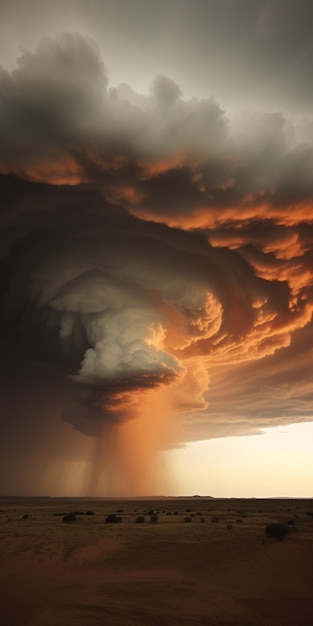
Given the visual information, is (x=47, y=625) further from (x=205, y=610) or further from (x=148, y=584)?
(x=148, y=584)

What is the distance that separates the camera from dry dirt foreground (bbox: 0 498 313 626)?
593 inches

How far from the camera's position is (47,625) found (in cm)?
1376

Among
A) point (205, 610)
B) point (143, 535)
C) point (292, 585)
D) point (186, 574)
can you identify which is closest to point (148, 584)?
point (186, 574)

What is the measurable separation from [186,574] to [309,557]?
738 centimetres

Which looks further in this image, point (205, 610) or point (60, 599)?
point (60, 599)

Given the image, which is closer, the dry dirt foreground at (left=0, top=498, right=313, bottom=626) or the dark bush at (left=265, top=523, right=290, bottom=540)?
the dry dirt foreground at (left=0, top=498, right=313, bottom=626)

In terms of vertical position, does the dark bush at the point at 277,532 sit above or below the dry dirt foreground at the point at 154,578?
above

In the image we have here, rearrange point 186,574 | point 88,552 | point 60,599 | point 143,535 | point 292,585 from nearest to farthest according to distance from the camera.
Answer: point 60,599, point 292,585, point 186,574, point 88,552, point 143,535

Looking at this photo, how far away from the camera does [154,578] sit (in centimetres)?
2123

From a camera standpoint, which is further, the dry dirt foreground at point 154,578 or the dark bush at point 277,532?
the dark bush at point 277,532

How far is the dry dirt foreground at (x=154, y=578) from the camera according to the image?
1507 centimetres

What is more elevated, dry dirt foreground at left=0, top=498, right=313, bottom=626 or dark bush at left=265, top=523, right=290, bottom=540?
dark bush at left=265, top=523, right=290, bottom=540

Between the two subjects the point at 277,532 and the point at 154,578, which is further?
the point at 277,532

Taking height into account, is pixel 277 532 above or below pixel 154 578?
above
